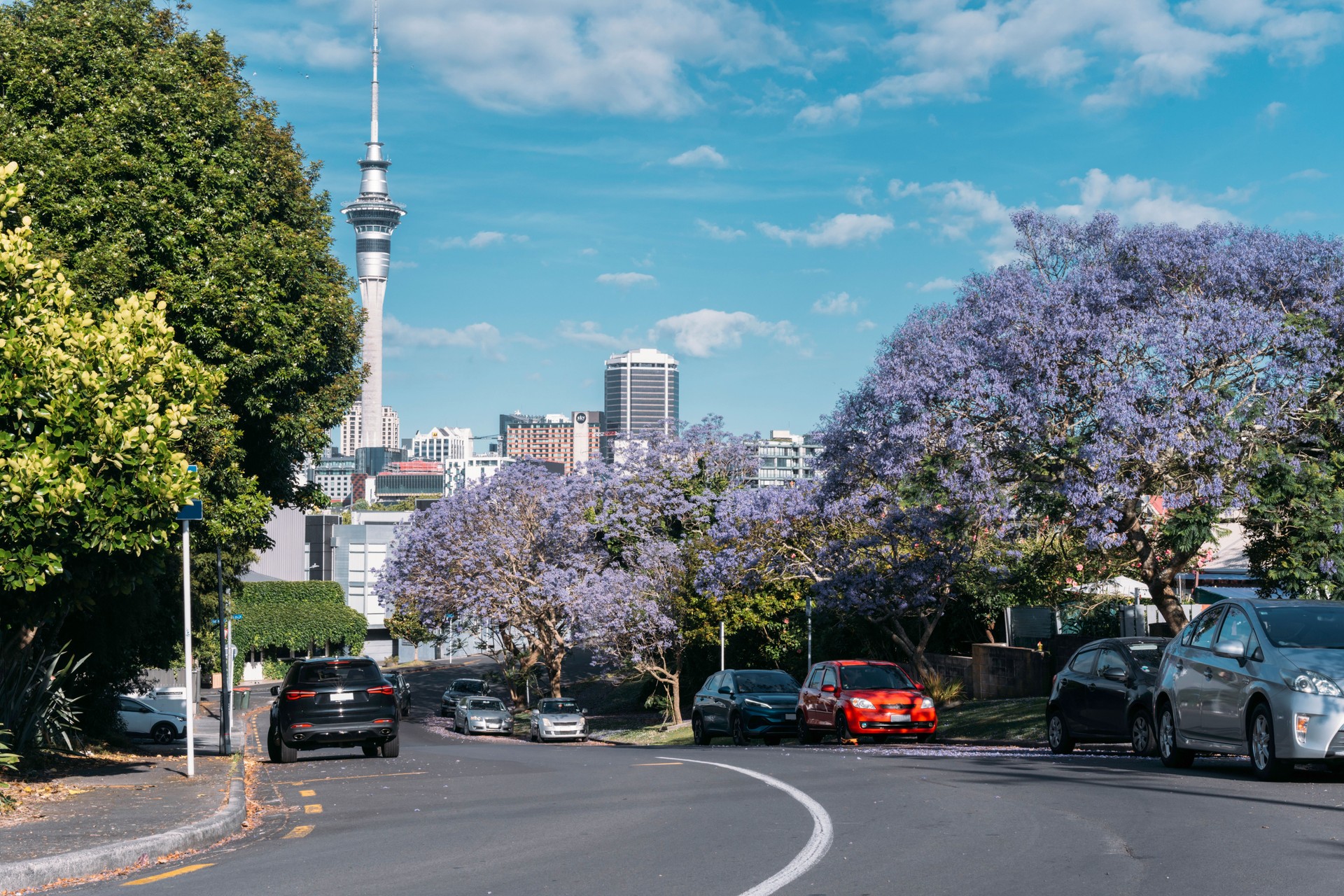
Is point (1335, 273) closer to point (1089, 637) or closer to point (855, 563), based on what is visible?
point (1089, 637)

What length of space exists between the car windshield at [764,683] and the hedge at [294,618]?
209ft

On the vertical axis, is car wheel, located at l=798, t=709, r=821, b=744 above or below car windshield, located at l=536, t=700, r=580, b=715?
above

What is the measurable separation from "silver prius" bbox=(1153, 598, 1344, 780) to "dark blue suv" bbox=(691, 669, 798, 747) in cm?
1129

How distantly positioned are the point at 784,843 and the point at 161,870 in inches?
177

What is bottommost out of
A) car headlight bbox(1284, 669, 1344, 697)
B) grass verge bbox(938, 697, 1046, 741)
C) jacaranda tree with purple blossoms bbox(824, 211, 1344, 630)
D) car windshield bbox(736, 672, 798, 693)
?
grass verge bbox(938, 697, 1046, 741)

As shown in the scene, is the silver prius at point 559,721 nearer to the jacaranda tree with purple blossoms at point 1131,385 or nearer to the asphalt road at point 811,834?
the jacaranda tree with purple blossoms at point 1131,385

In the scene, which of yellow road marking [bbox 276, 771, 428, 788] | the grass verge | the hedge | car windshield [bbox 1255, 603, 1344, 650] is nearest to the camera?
car windshield [bbox 1255, 603, 1344, 650]

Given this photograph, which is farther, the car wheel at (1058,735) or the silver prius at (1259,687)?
the car wheel at (1058,735)

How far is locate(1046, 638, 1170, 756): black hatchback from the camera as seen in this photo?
54.6 ft

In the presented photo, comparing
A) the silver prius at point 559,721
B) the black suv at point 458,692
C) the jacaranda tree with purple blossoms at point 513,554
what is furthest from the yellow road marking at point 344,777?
the black suv at point 458,692

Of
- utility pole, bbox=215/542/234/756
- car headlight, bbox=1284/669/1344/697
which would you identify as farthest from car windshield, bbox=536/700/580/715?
car headlight, bbox=1284/669/1344/697

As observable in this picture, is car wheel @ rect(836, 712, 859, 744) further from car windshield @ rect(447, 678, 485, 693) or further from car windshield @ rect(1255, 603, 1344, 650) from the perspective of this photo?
car windshield @ rect(447, 678, 485, 693)

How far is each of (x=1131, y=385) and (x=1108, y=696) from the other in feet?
19.6

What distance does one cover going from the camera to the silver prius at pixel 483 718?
148ft
